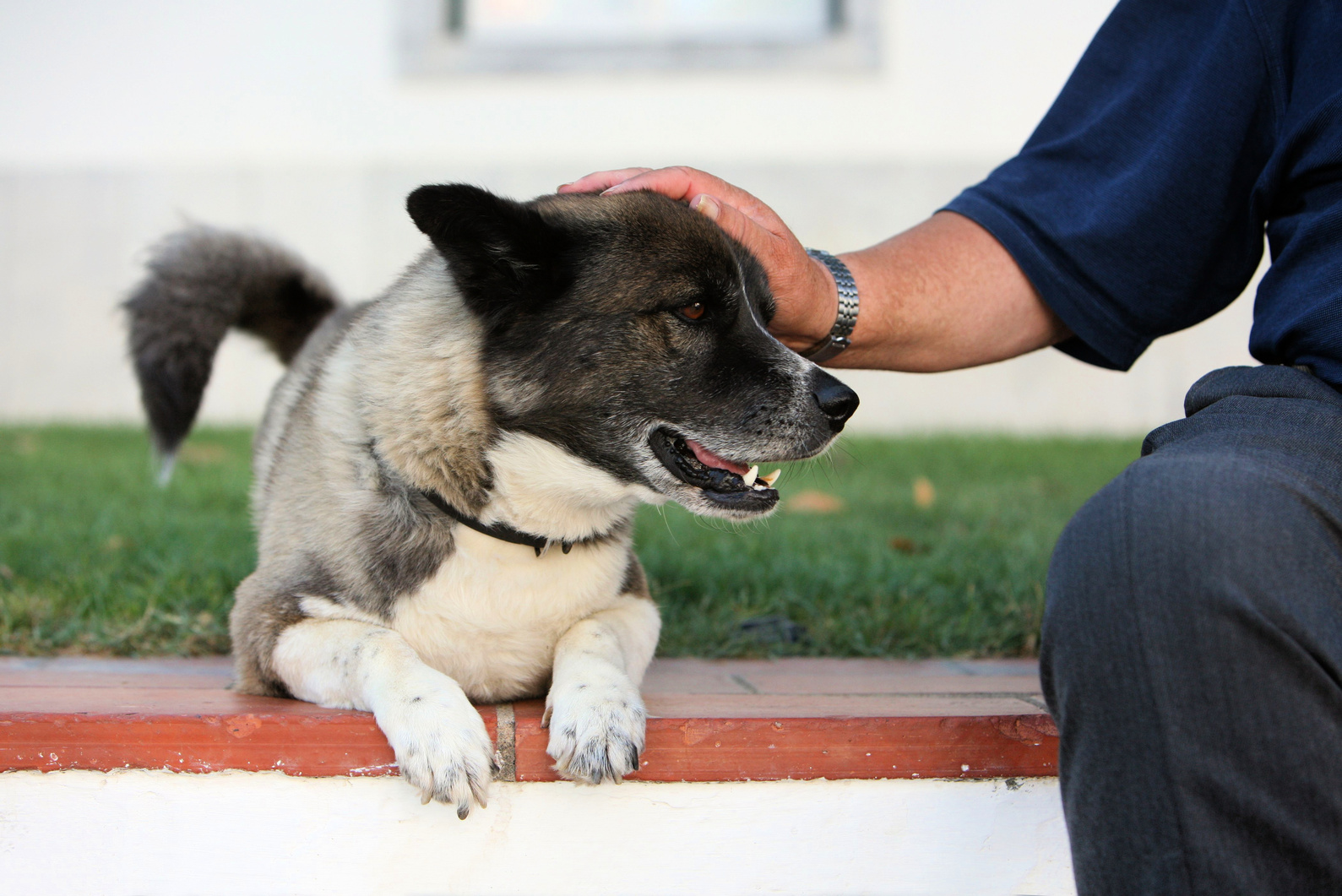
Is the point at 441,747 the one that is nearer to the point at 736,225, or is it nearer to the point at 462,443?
the point at 462,443

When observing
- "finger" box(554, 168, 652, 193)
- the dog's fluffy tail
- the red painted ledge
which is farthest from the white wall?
the red painted ledge

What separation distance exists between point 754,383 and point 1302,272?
2.71 ft

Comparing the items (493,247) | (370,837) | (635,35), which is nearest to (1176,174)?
(493,247)

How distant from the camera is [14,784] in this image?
64.6 inches

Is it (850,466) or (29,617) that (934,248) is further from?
(850,466)

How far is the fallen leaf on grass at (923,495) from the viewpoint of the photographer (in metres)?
4.23

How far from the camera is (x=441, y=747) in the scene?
1.57 metres

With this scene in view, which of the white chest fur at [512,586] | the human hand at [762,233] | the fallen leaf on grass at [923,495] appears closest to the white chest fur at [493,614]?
the white chest fur at [512,586]

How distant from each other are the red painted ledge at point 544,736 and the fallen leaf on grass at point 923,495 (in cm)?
235

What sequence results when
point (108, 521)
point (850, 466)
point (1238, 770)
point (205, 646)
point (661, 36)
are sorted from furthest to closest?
point (661, 36) < point (850, 466) < point (108, 521) < point (205, 646) < point (1238, 770)

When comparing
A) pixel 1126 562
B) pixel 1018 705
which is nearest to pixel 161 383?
pixel 1018 705

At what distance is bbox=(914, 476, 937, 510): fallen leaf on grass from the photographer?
4227 mm

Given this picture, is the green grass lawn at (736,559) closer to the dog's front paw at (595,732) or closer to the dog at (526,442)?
the dog at (526,442)

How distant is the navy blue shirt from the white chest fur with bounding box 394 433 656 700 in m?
0.84
